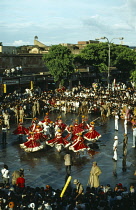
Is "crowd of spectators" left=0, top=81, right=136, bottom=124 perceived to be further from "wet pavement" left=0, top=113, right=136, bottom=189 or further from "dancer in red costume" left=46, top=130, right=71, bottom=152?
"dancer in red costume" left=46, top=130, right=71, bottom=152

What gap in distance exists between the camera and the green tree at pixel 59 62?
45094 mm

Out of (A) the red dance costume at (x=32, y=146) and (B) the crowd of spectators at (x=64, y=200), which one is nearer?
(B) the crowd of spectators at (x=64, y=200)

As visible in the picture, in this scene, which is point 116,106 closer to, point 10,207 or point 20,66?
point 20,66

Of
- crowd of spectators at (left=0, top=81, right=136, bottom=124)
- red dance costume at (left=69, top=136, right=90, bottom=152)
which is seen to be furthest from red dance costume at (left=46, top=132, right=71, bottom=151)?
crowd of spectators at (left=0, top=81, right=136, bottom=124)

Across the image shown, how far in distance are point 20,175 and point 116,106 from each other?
71.1ft

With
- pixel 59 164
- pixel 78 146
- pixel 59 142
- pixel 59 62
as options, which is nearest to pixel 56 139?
pixel 59 142

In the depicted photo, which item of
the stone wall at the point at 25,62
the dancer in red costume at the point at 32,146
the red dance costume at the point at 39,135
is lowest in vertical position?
the dancer in red costume at the point at 32,146

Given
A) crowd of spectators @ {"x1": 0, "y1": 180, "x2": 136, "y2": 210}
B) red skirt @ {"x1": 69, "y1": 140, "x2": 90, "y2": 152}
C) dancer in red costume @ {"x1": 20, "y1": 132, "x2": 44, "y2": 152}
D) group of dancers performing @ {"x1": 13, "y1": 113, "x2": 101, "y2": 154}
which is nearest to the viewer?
crowd of spectators @ {"x1": 0, "y1": 180, "x2": 136, "y2": 210}

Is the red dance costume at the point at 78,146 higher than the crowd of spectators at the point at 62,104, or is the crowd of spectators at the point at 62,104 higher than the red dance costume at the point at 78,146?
the crowd of spectators at the point at 62,104

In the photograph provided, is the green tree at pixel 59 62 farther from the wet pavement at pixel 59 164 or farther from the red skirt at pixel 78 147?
the red skirt at pixel 78 147

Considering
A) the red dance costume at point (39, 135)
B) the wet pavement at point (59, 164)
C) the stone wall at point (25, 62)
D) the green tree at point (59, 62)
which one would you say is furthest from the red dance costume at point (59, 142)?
the green tree at point (59, 62)

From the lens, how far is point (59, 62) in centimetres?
4506

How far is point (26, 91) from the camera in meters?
41.4

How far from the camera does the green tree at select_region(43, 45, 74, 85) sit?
45.1m
